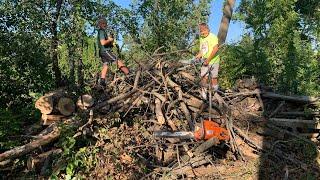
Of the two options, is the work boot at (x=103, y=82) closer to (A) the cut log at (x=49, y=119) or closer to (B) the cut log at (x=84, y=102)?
(B) the cut log at (x=84, y=102)

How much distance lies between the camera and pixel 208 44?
31.7 feet

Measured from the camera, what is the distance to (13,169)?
7555 mm

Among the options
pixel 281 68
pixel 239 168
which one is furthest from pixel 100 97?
pixel 281 68

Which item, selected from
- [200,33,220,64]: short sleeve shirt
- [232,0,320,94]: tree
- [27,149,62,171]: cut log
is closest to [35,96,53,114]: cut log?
[27,149,62,171]: cut log

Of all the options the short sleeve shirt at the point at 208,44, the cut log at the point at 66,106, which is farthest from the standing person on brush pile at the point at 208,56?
the cut log at the point at 66,106

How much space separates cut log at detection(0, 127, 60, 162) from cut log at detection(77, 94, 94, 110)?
100 centimetres

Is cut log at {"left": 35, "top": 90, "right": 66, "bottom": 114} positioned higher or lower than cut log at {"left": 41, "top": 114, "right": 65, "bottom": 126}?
higher

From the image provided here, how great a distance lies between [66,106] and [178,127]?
228cm

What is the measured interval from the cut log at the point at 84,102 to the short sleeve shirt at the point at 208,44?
280 centimetres

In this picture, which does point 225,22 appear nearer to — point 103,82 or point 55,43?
point 55,43

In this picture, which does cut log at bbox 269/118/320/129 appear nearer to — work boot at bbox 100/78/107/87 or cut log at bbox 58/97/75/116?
work boot at bbox 100/78/107/87

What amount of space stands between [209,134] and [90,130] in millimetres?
2203

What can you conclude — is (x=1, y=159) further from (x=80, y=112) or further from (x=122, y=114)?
(x=122, y=114)

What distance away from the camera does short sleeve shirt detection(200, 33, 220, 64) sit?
963 cm
